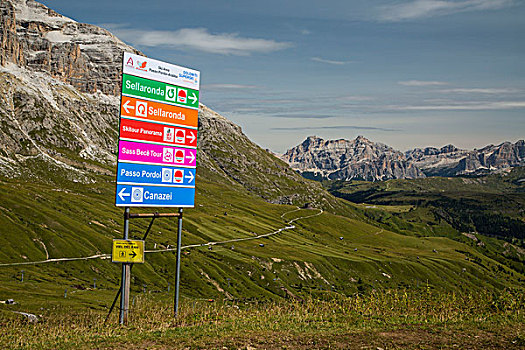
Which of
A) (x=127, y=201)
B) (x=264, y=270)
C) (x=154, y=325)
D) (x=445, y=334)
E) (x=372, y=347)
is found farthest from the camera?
(x=264, y=270)

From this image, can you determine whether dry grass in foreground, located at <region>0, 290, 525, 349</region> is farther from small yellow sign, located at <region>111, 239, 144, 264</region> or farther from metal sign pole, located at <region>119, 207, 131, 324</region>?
small yellow sign, located at <region>111, 239, 144, 264</region>

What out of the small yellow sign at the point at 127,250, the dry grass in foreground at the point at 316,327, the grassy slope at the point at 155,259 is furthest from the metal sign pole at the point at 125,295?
the grassy slope at the point at 155,259

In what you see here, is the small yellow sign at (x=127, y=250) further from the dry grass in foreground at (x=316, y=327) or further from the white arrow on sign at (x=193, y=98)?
the white arrow on sign at (x=193, y=98)

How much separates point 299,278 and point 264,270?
15.2 m

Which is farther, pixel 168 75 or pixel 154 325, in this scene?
pixel 168 75

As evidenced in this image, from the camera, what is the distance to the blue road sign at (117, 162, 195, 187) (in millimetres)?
24969

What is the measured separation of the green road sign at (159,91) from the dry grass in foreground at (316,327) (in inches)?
478

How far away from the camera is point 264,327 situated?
21281 millimetres

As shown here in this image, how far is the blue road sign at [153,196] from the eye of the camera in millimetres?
24859

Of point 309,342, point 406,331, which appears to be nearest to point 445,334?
point 406,331

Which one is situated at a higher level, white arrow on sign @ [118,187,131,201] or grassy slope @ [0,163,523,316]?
white arrow on sign @ [118,187,131,201]

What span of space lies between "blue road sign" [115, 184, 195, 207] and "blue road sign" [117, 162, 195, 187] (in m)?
0.30

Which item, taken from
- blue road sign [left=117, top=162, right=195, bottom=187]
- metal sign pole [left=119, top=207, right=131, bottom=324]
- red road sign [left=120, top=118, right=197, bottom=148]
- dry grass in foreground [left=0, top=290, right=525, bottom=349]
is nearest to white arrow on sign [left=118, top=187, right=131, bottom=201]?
blue road sign [left=117, top=162, right=195, bottom=187]

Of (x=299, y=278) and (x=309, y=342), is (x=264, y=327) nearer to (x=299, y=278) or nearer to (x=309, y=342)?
(x=309, y=342)
